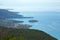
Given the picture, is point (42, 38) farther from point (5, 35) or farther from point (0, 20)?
point (0, 20)

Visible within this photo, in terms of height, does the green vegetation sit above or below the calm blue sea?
below

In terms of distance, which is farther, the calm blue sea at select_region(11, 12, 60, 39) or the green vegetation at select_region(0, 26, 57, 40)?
the calm blue sea at select_region(11, 12, 60, 39)

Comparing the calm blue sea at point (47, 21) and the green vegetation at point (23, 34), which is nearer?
the green vegetation at point (23, 34)

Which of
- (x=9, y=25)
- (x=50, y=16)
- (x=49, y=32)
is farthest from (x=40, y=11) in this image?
(x=9, y=25)

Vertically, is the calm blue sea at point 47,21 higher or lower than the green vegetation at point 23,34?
higher

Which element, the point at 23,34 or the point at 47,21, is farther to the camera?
the point at 47,21
